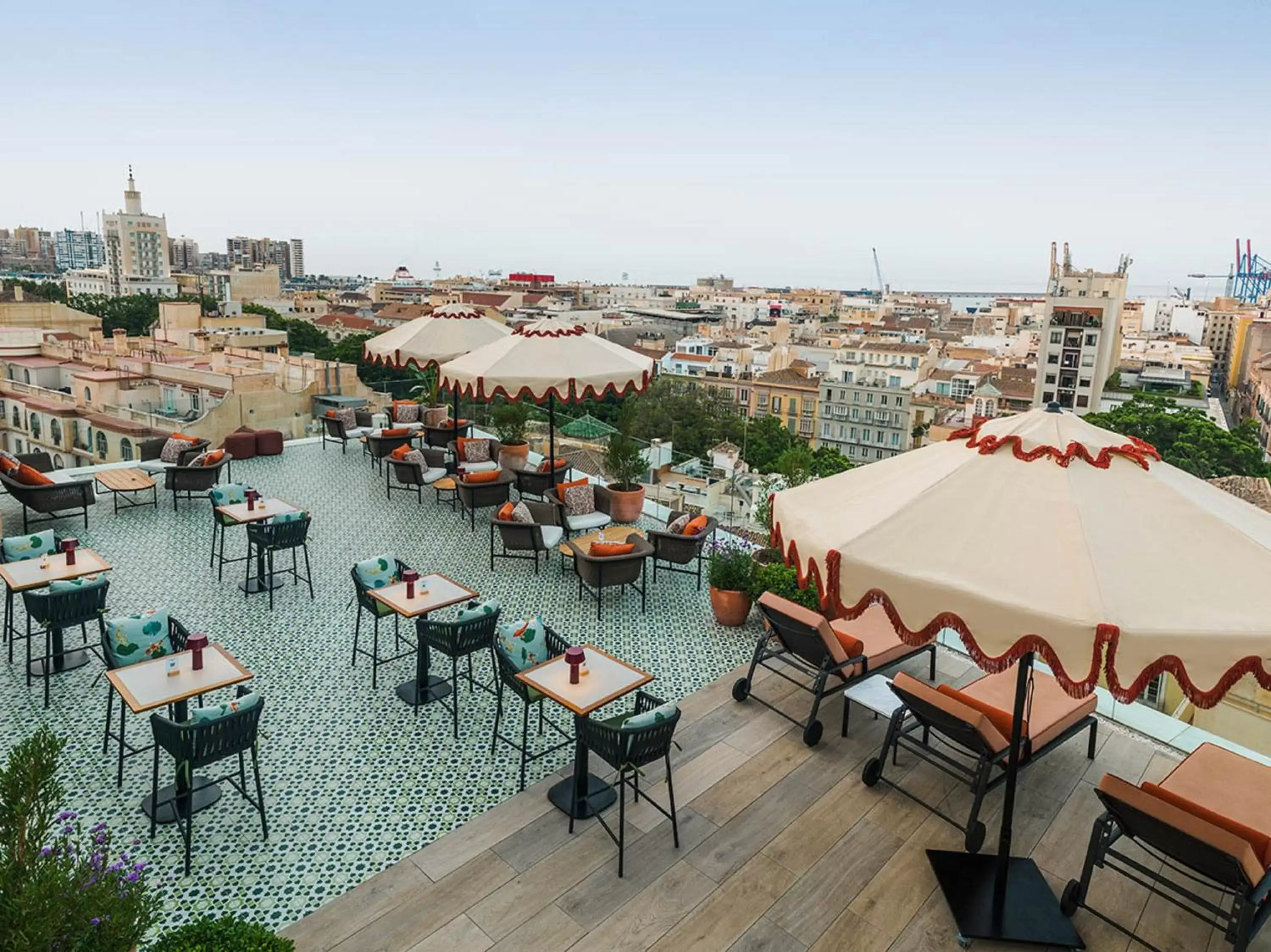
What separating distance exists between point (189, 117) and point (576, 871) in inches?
1031

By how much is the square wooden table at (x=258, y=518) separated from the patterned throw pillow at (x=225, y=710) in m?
3.10

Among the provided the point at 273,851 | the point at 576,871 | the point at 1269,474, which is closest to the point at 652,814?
the point at 576,871

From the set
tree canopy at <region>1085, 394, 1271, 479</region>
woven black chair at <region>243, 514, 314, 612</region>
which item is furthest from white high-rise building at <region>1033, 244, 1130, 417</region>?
woven black chair at <region>243, 514, 314, 612</region>

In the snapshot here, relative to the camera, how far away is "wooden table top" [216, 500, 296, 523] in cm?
711

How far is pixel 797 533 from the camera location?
3234 mm

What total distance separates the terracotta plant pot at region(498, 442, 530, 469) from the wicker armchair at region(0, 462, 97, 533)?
16.0ft

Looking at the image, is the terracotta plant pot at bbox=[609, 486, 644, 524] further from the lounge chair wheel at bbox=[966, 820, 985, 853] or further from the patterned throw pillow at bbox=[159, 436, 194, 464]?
the lounge chair wheel at bbox=[966, 820, 985, 853]

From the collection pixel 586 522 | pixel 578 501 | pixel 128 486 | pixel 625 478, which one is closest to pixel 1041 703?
pixel 586 522

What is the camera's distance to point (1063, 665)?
2553 millimetres

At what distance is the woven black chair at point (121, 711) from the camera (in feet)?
14.4

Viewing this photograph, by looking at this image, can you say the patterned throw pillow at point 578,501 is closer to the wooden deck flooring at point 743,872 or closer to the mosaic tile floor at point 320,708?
the mosaic tile floor at point 320,708

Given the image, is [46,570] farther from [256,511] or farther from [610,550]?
[610,550]

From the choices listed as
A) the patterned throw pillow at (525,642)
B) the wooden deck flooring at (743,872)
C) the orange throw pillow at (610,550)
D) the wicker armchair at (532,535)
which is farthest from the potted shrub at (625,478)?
the wooden deck flooring at (743,872)

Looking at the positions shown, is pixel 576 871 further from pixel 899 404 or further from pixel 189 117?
pixel 899 404
